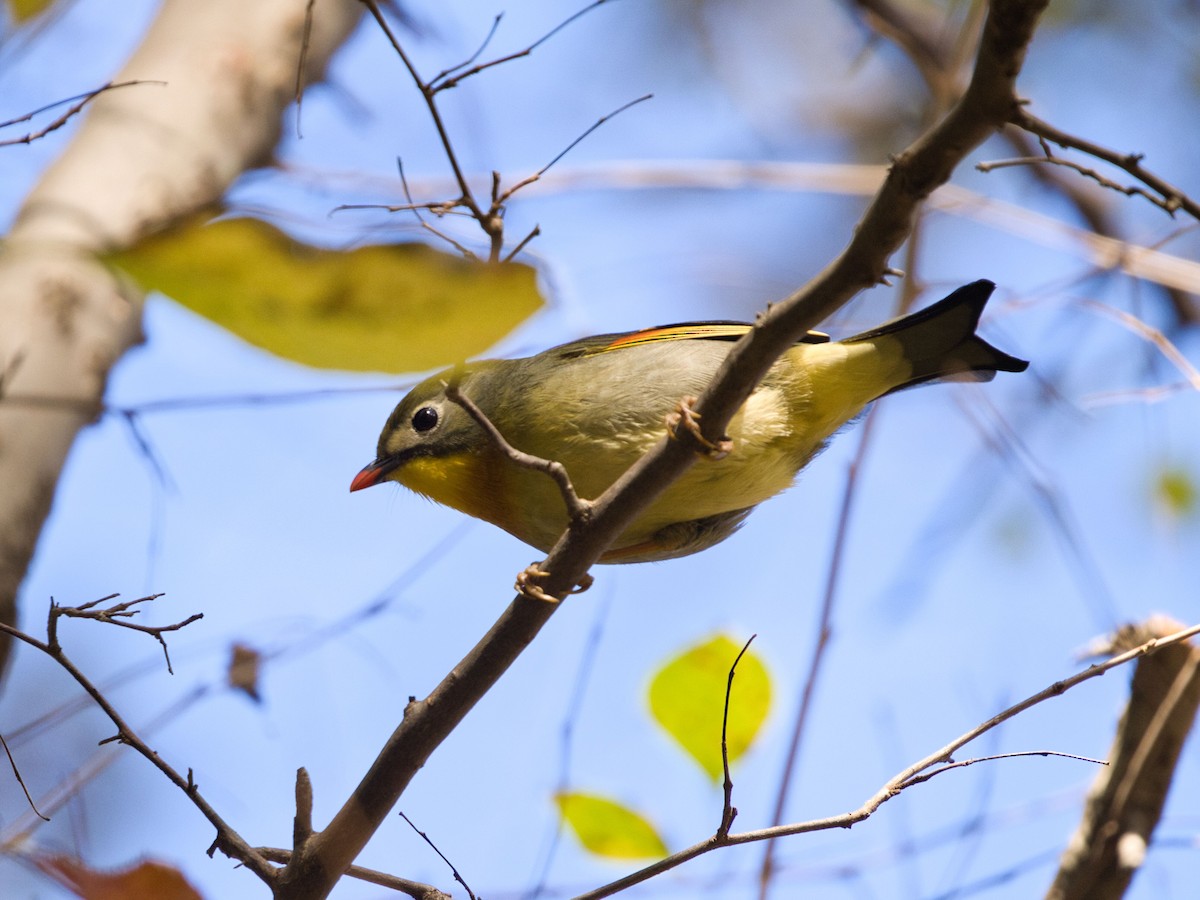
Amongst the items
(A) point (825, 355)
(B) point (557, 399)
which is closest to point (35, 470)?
(B) point (557, 399)

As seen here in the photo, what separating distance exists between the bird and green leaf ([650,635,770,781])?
35 cm

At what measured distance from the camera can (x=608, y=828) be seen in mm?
3297

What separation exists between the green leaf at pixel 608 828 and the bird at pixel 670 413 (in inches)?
28.5

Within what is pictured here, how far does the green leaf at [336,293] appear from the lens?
2645mm

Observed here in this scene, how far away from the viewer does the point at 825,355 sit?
3305 mm

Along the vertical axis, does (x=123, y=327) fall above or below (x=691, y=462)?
above

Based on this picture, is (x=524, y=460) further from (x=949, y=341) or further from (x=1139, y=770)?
(x=1139, y=770)

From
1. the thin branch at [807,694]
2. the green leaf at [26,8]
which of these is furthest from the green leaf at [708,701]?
the green leaf at [26,8]

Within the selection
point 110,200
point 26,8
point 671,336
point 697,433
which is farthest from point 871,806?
point 26,8

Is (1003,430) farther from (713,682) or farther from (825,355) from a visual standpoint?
(713,682)

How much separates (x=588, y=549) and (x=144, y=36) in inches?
113

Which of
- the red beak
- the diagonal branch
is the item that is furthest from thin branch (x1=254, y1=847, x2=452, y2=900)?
the red beak

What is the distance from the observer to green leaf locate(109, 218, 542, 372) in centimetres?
264

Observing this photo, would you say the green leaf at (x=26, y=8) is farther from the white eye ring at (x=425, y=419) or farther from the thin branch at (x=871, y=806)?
the thin branch at (x=871, y=806)
